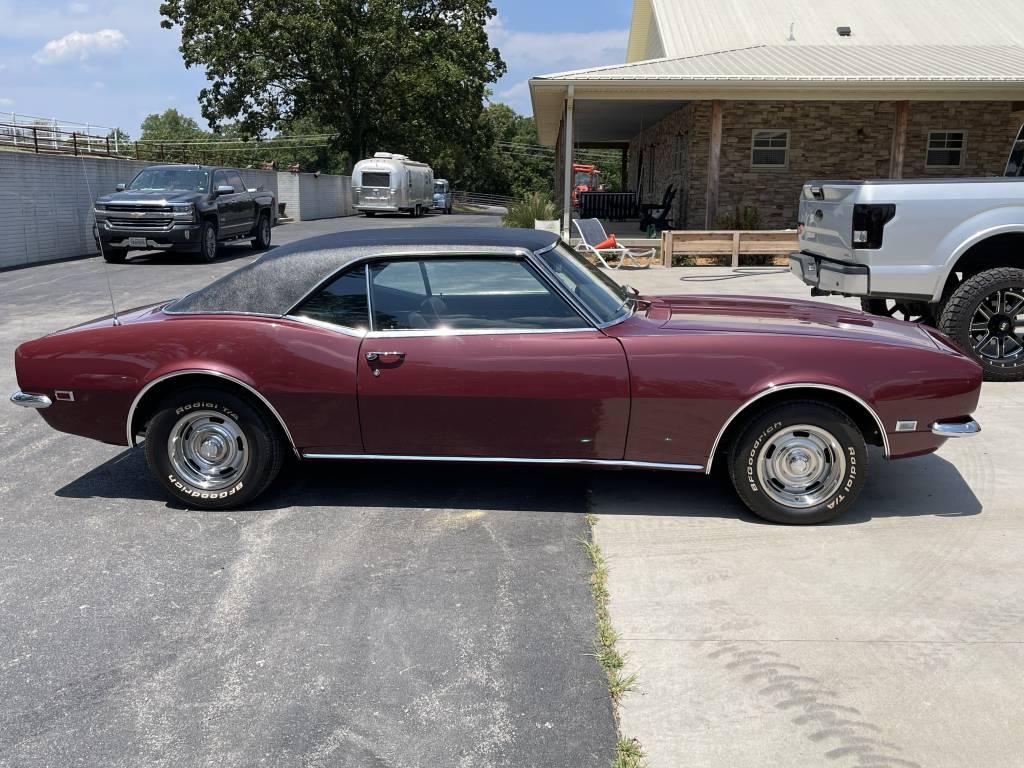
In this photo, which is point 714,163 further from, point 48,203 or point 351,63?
point 351,63

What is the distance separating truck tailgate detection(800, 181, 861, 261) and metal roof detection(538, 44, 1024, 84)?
9.98 m

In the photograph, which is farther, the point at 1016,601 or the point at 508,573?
the point at 508,573

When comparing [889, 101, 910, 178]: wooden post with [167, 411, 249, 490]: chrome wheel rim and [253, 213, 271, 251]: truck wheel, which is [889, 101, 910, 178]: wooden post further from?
[167, 411, 249, 490]: chrome wheel rim

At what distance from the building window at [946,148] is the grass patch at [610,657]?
19352 mm

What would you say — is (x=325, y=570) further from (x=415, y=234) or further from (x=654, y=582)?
(x=415, y=234)

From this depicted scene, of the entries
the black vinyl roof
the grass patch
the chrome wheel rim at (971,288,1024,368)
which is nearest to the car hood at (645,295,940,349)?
the black vinyl roof

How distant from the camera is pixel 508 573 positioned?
13.3 ft

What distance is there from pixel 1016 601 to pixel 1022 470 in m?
1.91

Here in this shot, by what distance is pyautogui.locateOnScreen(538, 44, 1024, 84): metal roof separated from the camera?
56.0 feet

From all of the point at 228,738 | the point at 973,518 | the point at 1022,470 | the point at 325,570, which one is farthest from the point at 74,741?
the point at 1022,470

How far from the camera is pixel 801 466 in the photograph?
4461 millimetres

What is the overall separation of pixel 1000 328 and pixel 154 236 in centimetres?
1456

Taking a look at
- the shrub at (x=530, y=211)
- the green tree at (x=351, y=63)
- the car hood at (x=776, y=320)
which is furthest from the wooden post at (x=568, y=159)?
the green tree at (x=351, y=63)

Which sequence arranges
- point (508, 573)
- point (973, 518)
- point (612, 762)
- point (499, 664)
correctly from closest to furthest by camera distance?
1. point (612, 762)
2. point (499, 664)
3. point (508, 573)
4. point (973, 518)
